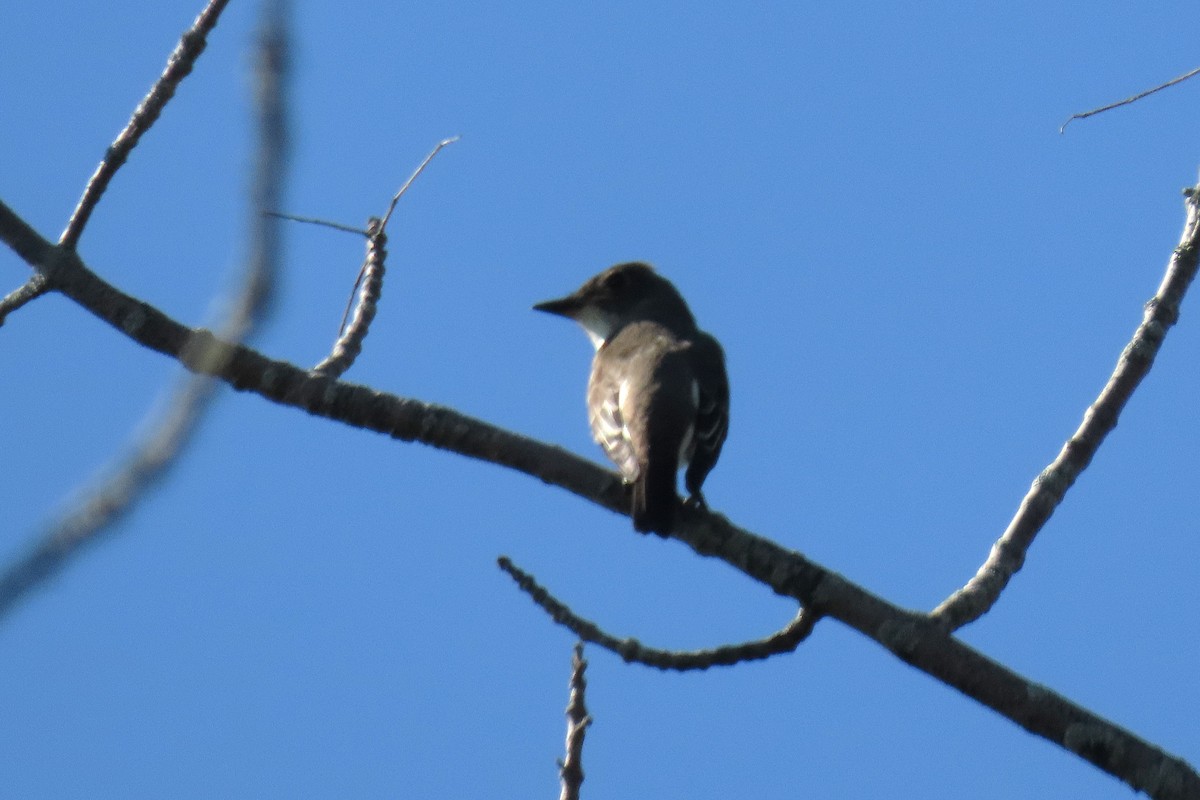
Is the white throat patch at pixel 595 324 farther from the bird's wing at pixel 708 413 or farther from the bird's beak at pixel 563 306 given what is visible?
the bird's wing at pixel 708 413

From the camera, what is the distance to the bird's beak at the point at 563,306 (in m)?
8.41

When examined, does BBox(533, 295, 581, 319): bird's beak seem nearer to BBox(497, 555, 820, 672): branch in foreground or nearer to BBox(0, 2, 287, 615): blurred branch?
BBox(497, 555, 820, 672): branch in foreground

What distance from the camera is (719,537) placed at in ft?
14.5

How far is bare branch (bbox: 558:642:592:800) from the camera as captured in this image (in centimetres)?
357

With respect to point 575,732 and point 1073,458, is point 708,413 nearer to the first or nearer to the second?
point 1073,458

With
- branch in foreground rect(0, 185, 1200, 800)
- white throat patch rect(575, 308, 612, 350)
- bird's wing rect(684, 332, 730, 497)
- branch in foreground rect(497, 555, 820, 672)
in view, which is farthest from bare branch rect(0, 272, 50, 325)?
white throat patch rect(575, 308, 612, 350)

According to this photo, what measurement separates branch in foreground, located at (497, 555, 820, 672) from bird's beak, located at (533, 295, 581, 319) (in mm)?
4300

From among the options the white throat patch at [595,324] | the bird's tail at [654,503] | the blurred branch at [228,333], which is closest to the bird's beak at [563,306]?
the white throat patch at [595,324]

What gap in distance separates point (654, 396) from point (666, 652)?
2026 mm

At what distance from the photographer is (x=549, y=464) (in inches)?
167

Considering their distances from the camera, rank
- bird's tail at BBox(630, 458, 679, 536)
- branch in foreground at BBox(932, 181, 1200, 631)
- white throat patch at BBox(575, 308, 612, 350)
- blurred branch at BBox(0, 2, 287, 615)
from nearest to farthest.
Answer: blurred branch at BBox(0, 2, 287, 615) → branch in foreground at BBox(932, 181, 1200, 631) → bird's tail at BBox(630, 458, 679, 536) → white throat patch at BBox(575, 308, 612, 350)

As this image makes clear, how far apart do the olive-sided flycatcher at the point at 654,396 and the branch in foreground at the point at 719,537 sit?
69 centimetres

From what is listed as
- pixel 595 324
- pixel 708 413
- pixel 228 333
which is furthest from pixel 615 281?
pixel 228 333

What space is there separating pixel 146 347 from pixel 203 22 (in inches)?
33.2
